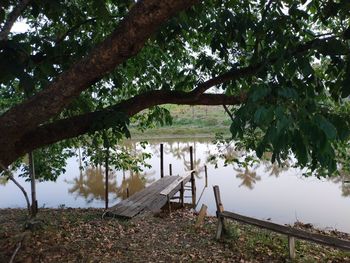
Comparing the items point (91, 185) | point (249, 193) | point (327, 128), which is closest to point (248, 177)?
point (249, 193)

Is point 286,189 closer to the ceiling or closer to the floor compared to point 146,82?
closer to the floor

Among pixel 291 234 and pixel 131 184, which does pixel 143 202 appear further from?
pixel 131 184

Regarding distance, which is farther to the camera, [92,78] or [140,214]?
[140,214]

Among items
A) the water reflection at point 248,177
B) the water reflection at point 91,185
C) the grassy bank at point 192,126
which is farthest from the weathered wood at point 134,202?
the grassy bank at point 192,126

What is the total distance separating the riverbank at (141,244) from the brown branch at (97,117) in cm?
156

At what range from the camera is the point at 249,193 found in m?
15.5

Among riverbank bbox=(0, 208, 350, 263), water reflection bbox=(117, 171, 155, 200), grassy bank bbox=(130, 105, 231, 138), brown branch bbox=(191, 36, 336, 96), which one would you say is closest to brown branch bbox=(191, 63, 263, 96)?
brown branch bbox=(191, 36, 336, 96)

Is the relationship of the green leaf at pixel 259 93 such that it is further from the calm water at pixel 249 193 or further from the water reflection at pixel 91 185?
the water reflection at pixel 91 185

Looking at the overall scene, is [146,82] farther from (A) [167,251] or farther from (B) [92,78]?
(B) [92,78]

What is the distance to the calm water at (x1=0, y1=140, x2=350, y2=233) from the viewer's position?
1283 centimetres

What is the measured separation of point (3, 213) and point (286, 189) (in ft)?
35.5

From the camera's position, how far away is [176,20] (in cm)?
437

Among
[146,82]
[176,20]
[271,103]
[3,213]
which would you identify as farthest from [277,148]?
[3,213]

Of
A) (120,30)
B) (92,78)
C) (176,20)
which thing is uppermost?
(176,20)
